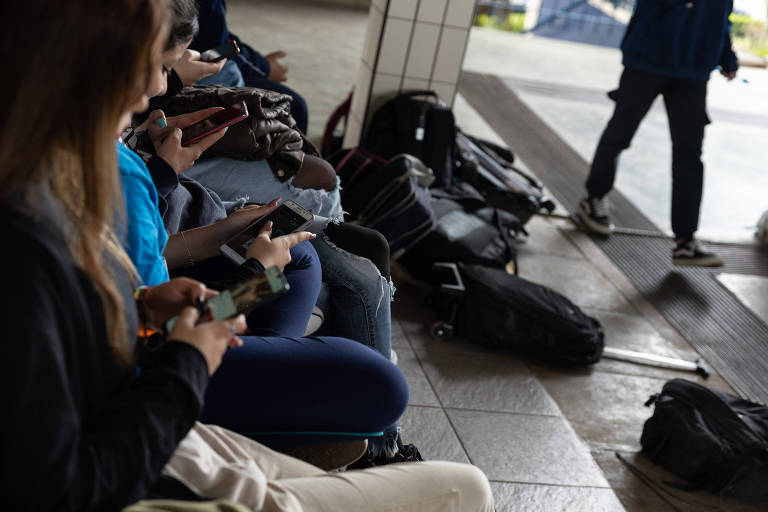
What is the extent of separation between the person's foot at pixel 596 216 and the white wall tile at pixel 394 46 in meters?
1.24

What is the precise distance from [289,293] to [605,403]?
1.41 m

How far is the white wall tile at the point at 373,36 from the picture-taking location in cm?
363

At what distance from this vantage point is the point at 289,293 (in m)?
1.71

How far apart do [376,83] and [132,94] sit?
2.90 meters

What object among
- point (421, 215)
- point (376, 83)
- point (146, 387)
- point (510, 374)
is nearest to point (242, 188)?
point (421, 215)

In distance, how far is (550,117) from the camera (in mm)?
6188

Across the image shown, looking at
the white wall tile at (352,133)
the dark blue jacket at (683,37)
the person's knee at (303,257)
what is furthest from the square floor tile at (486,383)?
the dark blue jacket at (683,37)

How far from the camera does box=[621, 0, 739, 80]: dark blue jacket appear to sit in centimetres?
348

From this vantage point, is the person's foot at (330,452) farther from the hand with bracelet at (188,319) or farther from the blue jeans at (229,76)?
the blue jeans at (229,76)

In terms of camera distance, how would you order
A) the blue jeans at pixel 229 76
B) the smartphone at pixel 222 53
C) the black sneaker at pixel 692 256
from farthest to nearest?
the black sneaker at pixel 692 256
the blue jeans at pixel 229 76
the smartphone at pixel 222 53

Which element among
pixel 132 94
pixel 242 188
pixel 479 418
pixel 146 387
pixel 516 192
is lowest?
pixel 479 418

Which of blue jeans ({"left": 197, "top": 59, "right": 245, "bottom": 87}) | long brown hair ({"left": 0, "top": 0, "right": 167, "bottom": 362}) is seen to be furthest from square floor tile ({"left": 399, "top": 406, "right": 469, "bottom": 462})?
long brown hair ({"left": 0, "top": 0, "right": 167, "bottom": 362})

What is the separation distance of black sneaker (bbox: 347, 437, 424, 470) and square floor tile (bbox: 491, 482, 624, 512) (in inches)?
11.4

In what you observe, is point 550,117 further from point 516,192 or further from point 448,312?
point 448,312
